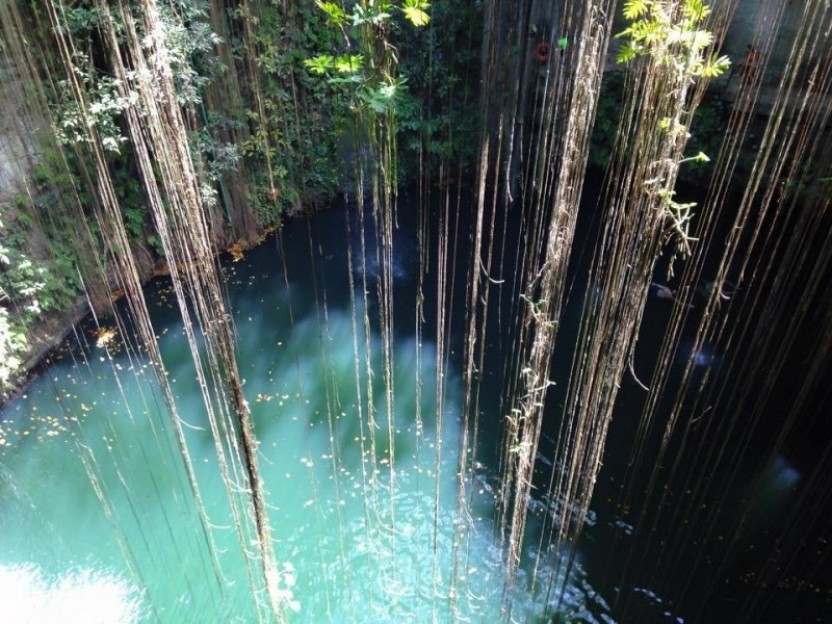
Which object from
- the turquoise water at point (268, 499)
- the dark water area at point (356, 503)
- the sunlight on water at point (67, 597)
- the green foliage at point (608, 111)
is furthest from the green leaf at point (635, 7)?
the green foliage at point (608, 111)

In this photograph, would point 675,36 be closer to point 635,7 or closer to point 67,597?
point 635,7

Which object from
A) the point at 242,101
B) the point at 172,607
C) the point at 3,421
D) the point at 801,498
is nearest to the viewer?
the point at 172,607

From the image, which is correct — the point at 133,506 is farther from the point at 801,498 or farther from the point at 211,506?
the point at 801,498

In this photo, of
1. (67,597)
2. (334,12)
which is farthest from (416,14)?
(67,597)

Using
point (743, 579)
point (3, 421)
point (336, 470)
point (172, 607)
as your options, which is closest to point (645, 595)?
point (743, 579)

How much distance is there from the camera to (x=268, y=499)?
4715mm

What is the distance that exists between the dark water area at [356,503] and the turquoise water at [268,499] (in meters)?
0.02

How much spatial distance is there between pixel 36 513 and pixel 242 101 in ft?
17.3

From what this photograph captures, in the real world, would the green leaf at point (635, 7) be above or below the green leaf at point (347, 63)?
above

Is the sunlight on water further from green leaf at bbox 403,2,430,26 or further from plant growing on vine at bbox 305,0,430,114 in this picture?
green leaf at bbox 403,2,430,26

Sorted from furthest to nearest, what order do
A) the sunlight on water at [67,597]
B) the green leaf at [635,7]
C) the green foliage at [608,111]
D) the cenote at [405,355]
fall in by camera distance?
the green foliage at [608,111]
the sunlight on water at [67,597]
the cenote at [405,355]
the green leaf at [635,7]

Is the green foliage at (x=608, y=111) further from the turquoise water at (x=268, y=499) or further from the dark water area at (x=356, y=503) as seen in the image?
the turquoise water at (x=268, y=499)

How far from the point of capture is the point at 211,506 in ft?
15.1

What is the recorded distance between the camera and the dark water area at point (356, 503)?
4.02 metres
